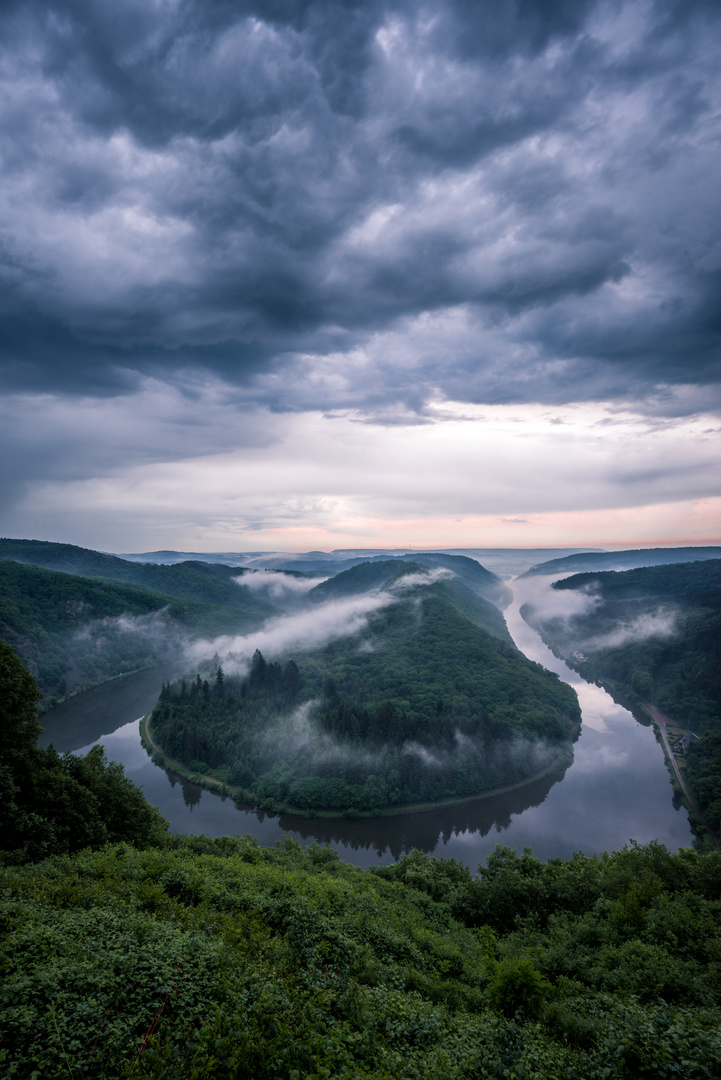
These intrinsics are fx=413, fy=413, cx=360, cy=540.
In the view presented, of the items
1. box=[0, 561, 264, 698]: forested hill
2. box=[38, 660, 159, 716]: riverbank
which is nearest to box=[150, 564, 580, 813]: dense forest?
box=[38, 660, 159, 716]: riverbank

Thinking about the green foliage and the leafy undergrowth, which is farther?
the green foliage

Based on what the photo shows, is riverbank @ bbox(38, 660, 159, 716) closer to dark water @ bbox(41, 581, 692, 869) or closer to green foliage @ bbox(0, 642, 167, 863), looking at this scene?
dark water @ bbox(41, 581, 692, 869)

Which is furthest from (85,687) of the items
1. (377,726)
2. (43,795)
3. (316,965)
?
(316,965)

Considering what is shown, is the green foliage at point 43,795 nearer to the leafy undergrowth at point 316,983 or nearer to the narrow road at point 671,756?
the leafy undergrowth at point 316,983

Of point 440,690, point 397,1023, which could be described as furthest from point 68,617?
point 397,1023

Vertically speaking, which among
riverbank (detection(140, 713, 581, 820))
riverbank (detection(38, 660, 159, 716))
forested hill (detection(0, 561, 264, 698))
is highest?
forested hill (detection(0, 561, 264, 698))

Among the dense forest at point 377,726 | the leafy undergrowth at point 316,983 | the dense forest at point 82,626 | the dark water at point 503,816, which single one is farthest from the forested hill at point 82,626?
the leafy undergrowth at point 316,983
